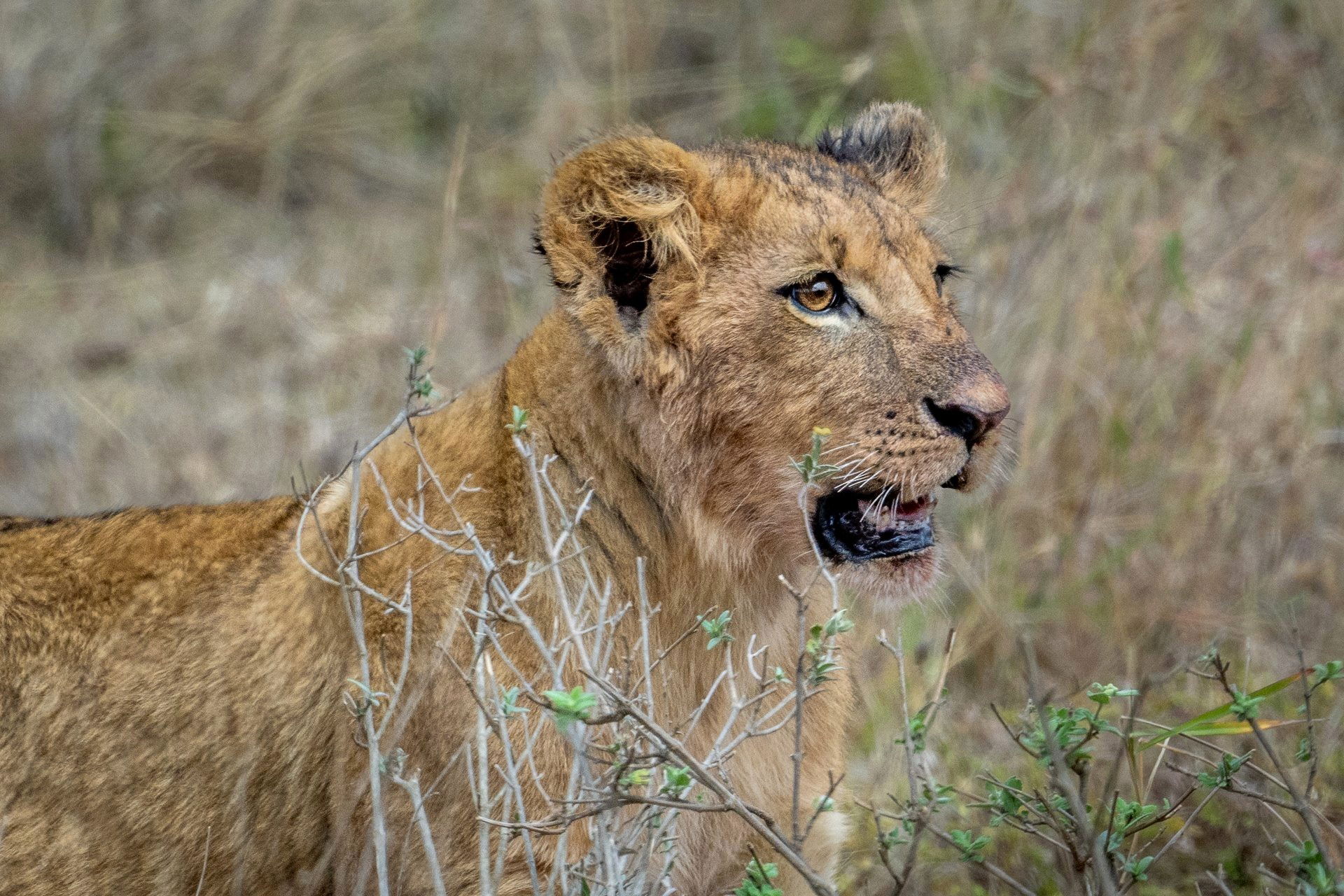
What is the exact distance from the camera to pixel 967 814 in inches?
159

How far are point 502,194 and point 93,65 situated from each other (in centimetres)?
241

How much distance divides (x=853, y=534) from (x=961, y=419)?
329 millimetres

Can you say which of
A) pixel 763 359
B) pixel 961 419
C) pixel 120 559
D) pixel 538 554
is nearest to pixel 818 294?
pixel 763 359

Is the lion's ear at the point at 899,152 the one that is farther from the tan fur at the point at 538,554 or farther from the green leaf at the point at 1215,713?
the green leaf at the point at 1215,713

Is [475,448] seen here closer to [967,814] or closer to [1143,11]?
[967,814]

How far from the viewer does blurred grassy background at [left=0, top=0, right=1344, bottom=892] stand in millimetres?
4934

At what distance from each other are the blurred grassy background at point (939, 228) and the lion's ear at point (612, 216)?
0.48 meters

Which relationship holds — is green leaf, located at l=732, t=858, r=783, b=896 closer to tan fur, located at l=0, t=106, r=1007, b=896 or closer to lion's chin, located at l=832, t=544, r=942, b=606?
tan fur, located at l=0, t=106, r=1007, b=896

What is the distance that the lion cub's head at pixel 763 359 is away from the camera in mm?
3105

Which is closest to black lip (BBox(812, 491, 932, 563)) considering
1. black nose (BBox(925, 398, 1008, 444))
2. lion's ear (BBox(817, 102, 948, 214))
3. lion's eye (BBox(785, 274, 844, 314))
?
black nose (BBox(925, 398, 1008, 444))

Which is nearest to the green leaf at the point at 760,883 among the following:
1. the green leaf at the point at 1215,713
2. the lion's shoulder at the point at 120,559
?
the green leaf at the point at 1215,713

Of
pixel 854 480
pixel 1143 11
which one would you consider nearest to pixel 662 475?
pixel 854 480

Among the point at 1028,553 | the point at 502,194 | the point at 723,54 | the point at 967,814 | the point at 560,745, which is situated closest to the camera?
the point at 560,745

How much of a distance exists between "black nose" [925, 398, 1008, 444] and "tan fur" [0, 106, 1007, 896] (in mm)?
23
